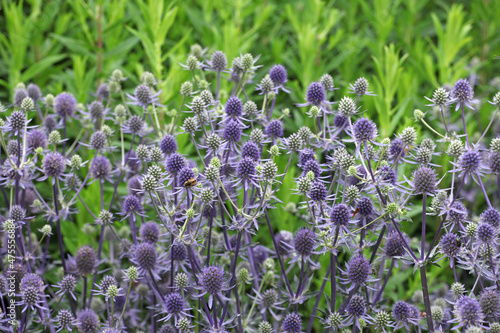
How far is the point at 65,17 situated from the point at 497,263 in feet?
12.5

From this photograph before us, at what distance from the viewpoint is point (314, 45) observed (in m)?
4.11

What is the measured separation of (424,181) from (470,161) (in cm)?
19

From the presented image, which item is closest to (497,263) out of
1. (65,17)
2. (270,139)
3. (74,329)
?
(270,139)

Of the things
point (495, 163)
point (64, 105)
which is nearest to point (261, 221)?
point (495, 163)

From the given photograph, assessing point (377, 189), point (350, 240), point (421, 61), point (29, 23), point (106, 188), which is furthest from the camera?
point (421, 61)

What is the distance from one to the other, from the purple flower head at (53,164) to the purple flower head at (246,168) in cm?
98

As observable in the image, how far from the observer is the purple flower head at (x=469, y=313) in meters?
1.97

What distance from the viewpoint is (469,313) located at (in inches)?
77.9

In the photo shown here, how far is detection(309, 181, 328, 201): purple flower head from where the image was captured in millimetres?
2268

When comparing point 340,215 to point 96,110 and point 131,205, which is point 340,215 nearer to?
point 131,205

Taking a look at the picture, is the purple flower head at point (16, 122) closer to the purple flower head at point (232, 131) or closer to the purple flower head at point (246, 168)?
the purple flower head at point (232, 131)

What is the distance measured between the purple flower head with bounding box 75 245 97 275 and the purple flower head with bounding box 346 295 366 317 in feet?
4.35

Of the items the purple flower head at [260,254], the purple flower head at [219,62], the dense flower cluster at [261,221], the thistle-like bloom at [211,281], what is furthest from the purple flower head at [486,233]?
the purple flower head at [219,62]

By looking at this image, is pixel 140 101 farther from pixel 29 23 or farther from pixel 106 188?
pixel 29 23
